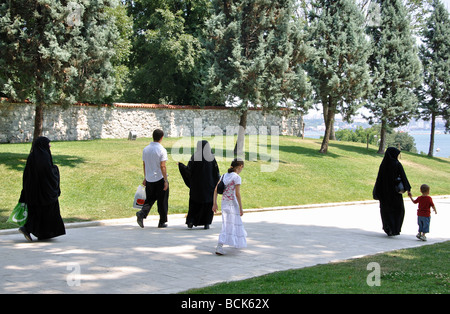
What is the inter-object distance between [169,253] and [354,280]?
3.32 m

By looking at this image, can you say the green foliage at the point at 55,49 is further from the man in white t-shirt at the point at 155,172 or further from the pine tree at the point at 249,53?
the man in white t-shirt at the point at 155,172

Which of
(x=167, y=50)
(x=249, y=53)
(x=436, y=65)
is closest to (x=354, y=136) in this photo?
(x=436, y=65)

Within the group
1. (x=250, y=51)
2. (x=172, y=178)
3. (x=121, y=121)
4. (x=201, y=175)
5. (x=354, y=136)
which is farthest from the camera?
(x=354, y=136)

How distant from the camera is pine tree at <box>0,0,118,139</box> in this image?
18.1m

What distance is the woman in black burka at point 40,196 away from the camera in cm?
938

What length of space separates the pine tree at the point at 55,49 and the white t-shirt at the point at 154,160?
889 centimetres

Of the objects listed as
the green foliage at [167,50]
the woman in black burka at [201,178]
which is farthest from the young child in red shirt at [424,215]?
the green foliage at [167,50]

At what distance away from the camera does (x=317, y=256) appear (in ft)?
28.6

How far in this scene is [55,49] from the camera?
18109 millimetres

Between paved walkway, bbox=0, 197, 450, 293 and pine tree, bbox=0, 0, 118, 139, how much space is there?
8.26 metres

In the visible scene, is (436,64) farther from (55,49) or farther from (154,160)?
(154,160)

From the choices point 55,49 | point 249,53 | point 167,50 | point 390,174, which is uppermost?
point 167,50
